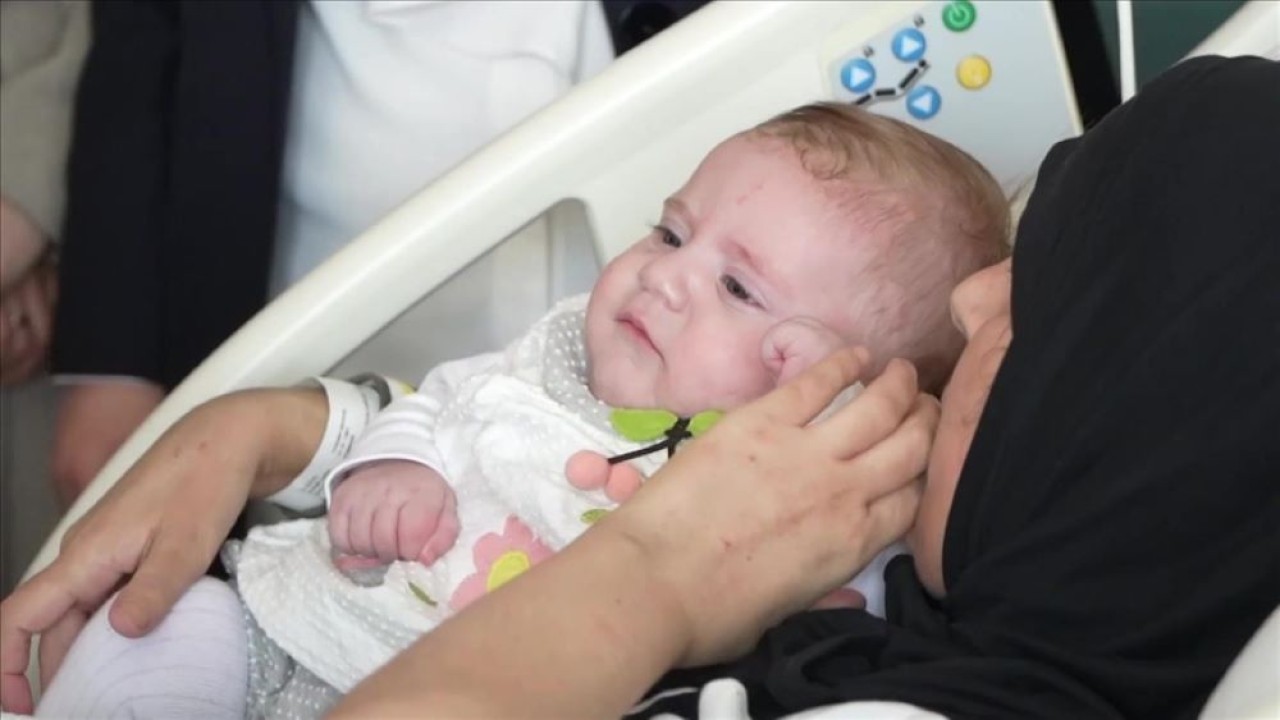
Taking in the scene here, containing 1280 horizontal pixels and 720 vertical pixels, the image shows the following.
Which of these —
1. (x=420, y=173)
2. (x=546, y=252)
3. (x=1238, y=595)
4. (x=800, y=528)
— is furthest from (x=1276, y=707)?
(x=420, y=173)

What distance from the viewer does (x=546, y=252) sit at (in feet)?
4.33

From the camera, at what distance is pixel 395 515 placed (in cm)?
94

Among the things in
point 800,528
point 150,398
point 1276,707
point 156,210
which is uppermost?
point 1276,707

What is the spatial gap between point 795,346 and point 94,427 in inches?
25.9

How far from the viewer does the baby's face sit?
3.13ft

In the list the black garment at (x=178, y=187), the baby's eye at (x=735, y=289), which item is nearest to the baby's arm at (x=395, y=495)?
the baby's eye at (x=735, y=289)


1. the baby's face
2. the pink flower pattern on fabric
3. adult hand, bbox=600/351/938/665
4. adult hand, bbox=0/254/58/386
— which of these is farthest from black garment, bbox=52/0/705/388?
adult hand, bbox=600/351/938/665

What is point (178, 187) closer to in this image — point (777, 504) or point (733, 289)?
point (733, 289)

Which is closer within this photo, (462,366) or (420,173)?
(462,366)

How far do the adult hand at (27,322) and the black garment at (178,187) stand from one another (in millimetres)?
119

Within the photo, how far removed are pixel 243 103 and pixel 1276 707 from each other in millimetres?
1026

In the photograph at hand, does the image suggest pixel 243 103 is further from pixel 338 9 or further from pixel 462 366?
pixel 462 366

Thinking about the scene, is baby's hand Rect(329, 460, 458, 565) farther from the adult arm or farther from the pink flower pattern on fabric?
the adult arm

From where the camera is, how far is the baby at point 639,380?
36.2 inches
